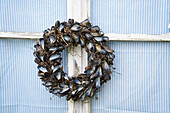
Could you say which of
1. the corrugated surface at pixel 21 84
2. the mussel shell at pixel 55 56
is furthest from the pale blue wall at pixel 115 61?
the mussel shell at pixel 55 56

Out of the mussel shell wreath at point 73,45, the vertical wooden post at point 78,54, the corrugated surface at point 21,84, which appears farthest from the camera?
the corrugated surface at point 21,84

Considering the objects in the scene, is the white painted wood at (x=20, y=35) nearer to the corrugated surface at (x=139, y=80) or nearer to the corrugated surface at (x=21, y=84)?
the corrugated surface at (x=21, y=84)

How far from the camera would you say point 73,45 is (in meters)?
1.03

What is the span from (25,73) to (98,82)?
19.7 inches

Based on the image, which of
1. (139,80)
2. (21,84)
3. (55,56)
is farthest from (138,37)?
(21,84)

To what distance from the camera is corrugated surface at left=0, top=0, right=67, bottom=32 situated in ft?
3.70

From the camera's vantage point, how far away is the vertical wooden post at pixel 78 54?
41.7 inches

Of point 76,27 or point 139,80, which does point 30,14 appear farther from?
point 139,80

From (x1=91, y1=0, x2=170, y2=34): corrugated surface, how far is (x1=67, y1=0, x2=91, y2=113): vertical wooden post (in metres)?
0.05

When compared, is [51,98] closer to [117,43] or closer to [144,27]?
[117,43]

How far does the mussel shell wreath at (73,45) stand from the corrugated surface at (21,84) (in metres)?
0.17

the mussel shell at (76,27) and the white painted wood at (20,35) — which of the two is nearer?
the mussel shell at (76,27)

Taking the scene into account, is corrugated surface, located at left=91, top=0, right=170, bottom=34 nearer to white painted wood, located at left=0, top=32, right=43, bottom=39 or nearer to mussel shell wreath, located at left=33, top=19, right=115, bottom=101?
mussel shell wreath, located at left=33, top=19, right=115, bottom=101


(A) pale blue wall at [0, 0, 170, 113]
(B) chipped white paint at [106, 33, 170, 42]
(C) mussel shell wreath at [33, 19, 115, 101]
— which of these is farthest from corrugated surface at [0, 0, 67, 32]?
(B) chipped white paint at [106, 33, 170, 42]
